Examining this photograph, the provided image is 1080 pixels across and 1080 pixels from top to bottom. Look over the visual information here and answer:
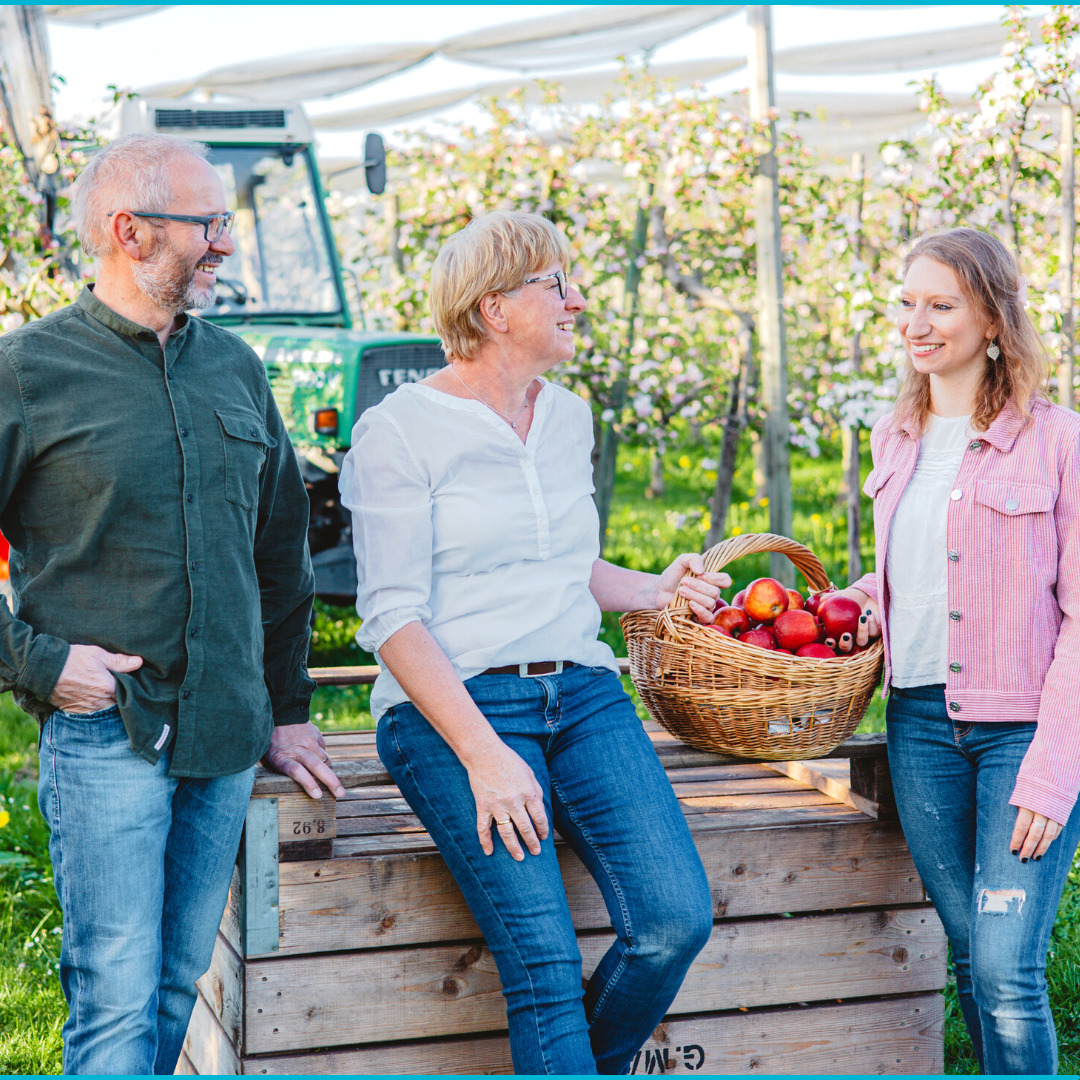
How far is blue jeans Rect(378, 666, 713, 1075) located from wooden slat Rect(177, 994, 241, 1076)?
1.94 feet

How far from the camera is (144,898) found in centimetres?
189

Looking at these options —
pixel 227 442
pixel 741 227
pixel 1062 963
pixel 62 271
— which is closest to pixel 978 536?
pixel 227 442

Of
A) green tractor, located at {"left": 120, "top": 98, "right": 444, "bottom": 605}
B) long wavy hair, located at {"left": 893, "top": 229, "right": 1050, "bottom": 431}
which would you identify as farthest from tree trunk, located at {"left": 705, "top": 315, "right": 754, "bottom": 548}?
long wavy hair, located at {"left": 893, "top": 229, "right": 1050, "bottom": 431}

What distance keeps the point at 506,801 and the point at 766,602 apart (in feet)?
2.71

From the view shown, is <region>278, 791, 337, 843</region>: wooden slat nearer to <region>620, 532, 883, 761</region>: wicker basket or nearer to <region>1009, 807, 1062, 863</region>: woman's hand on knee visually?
<region>620, 532, 883, 761</region>: wicker basket

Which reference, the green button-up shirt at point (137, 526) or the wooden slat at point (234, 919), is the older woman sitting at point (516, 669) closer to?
the green button-up shirt at point (137, 526)

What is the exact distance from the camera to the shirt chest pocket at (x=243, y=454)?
6.57ft

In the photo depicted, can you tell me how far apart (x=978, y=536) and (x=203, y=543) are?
4.42 ft

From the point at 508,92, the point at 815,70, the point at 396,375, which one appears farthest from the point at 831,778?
the point at 508,92

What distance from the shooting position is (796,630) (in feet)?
8.10

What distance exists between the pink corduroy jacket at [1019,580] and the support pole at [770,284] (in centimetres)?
373

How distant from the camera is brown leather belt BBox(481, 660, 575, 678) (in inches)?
86.8

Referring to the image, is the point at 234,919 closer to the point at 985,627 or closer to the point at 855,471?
the point at 985,627

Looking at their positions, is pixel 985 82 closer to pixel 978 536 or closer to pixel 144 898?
pixel 978 536
